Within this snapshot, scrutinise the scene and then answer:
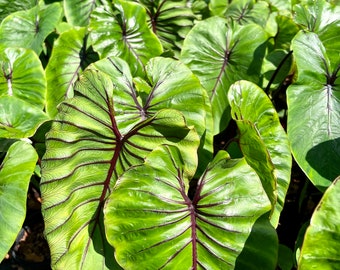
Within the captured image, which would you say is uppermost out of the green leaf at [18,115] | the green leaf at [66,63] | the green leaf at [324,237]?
the green leaf at [324,237]

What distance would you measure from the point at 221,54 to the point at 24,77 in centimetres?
79

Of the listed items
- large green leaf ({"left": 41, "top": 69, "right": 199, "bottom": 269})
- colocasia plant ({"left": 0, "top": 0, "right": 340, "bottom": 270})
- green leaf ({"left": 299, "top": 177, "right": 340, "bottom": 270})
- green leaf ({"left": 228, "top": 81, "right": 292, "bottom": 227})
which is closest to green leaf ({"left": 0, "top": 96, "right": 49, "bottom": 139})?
colocasia plant ({"left": 0, "top": 0, "right": 340, "bottom": 270})

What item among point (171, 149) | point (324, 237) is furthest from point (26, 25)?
point (324, 237)

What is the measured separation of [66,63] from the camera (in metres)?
2.13

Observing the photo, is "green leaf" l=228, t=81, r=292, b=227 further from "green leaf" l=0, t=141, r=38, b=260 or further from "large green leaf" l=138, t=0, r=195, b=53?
"large green leaf" l=138, t=0, r=195, b=53

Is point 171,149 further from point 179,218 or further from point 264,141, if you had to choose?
point 264,141

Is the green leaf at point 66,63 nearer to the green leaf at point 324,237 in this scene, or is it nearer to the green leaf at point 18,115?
the green leaf at point 18,115

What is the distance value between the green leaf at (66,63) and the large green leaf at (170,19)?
0.34 m

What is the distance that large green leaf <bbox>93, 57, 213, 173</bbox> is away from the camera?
1561 mm

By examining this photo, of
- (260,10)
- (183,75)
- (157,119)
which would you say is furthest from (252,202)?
(260,10)

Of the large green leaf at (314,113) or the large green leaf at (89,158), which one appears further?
the large green leaf at (314,113)

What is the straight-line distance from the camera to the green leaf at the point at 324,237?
42.0 inches

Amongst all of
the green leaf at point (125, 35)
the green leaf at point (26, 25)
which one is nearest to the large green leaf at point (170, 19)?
the green leaf at point (125, 35)

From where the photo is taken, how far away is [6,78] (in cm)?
198
